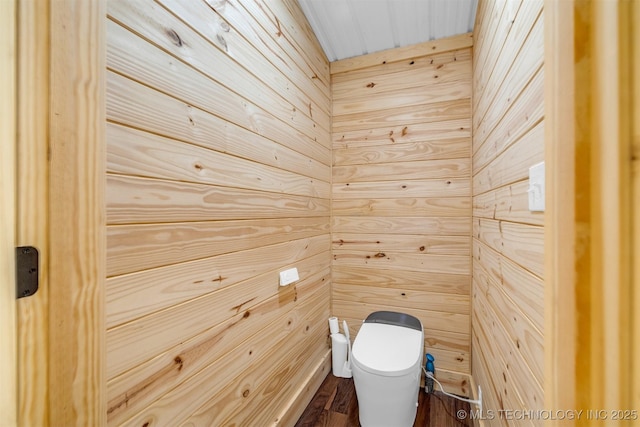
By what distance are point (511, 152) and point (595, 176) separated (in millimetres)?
481

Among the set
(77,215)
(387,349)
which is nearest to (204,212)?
(77,215)

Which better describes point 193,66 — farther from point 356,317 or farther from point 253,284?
point 356,317

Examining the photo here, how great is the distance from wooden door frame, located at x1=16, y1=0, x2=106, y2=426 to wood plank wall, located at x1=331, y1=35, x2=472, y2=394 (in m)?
1.63

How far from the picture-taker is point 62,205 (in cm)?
51

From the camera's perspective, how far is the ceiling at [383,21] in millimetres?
1526

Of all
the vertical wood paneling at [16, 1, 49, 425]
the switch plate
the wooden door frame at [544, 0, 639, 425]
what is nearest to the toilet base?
the switch plate

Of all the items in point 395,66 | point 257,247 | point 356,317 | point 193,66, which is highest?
point 395,66

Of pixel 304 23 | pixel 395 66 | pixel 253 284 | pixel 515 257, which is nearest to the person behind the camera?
pixel 515 257

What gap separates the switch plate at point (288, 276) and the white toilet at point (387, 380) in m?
0.52

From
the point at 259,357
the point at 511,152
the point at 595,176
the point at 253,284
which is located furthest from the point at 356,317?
the point at 595,176

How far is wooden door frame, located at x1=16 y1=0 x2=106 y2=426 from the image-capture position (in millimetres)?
469

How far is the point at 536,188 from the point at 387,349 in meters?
1.15

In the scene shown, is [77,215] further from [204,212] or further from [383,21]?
[383,21]

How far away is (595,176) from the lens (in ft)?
1.58
